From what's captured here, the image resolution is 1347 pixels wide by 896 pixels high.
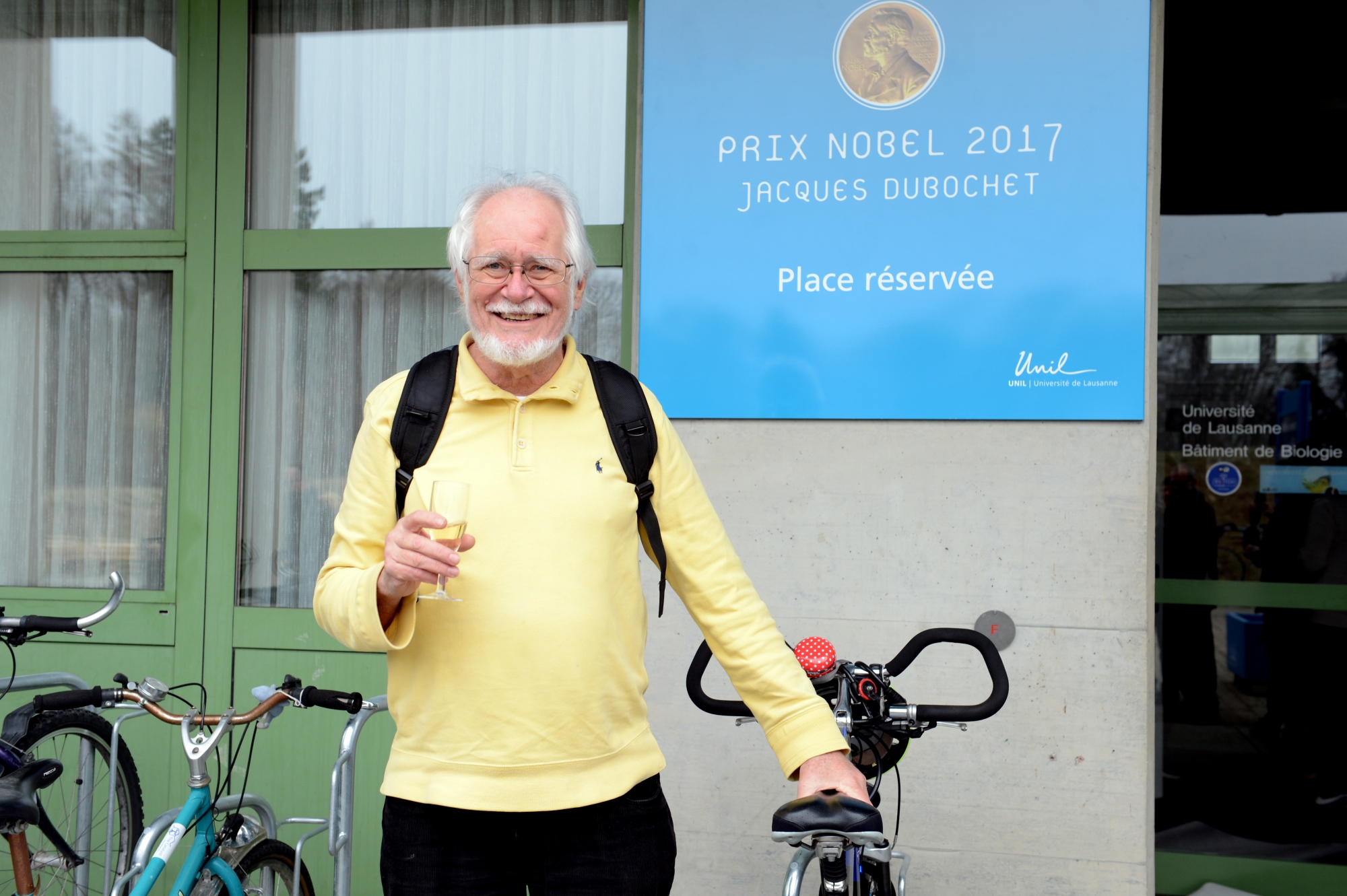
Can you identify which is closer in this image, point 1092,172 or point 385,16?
point 1092,172

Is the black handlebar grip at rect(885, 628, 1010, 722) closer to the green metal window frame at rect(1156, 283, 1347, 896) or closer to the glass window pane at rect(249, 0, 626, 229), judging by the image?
the glass window pane at rect(249, 0, 626, 229)

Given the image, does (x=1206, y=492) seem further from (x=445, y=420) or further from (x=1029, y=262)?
(x=445, y=420)

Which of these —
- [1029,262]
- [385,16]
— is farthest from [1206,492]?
[385,16]

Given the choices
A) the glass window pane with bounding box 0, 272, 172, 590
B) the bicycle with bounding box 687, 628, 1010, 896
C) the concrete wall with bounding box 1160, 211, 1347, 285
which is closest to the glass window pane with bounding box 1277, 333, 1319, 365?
the concrete wall with bounding box 1160, 211, 1347, 285

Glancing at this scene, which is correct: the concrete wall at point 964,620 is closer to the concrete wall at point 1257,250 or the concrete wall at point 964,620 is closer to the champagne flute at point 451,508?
the concrete wall at point 1257,250

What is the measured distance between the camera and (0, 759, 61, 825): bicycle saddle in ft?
8.05

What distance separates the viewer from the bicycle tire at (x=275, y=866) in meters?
2.73

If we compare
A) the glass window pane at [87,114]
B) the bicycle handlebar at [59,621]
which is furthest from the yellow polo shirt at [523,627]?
the glass window pane at [87,114]

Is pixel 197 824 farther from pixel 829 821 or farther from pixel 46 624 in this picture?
pixel 829 821

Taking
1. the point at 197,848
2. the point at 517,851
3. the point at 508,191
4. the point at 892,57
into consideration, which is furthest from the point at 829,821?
the point at 892,57

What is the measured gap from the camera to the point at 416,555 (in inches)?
56.6

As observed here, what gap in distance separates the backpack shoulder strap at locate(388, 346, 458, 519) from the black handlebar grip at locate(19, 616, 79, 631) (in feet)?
5.37

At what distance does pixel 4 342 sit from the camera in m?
4.13

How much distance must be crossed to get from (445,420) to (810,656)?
37.7 inches
